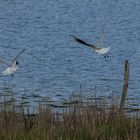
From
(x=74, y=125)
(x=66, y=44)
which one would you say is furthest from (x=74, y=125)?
(x=66, y=44)

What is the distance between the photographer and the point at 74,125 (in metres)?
14.2

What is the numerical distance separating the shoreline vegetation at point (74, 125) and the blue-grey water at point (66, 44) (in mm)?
2197

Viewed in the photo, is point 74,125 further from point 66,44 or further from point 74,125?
point 66,44

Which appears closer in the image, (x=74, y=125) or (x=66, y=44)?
(x=74, y=125)

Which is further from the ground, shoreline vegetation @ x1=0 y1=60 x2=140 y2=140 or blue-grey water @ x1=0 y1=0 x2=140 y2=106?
blue-grey water @ x1=0 y1=0 x2=140 y2=106

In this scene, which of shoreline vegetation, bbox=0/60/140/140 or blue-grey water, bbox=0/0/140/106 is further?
blue-grey water, bbox=0/0/140/106

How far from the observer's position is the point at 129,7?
174 feet

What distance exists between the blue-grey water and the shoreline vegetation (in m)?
2.20

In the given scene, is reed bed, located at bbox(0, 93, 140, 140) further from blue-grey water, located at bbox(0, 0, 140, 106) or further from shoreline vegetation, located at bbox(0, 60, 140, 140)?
blue-grey water, located at bbox(0, 0, 140, 106)

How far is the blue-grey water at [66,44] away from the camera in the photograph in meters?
26.2

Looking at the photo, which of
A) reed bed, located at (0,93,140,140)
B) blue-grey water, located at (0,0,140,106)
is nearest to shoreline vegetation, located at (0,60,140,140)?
reed bed, located at (0,93,140,140)

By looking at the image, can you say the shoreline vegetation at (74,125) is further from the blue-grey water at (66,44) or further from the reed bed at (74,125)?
the blue-grey water at (66,44)

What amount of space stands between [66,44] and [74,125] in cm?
2293

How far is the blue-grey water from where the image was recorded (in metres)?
26.2
